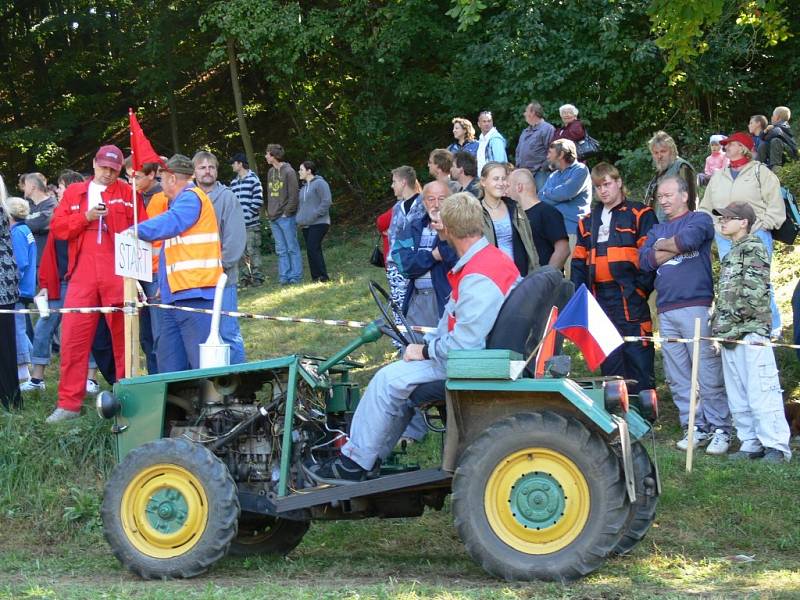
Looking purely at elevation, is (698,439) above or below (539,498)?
below

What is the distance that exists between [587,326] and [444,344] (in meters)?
0.89

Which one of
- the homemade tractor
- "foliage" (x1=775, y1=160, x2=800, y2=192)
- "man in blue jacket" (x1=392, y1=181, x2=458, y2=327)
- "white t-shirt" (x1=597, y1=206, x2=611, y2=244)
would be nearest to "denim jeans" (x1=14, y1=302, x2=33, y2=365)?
"man in blue jacket" (x1=392, y1=181, x2=458, y2=327)

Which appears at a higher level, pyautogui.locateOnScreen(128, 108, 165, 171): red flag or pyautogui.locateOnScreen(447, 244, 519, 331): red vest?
pyautogui.locateOnScreen(128, 108, 165, 171): red flag

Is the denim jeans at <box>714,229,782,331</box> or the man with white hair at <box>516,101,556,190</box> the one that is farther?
the man with white hair at <box>516,101,556,190</box>

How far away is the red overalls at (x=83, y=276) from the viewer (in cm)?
903

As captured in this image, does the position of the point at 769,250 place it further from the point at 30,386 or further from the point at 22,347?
the point at 22,347

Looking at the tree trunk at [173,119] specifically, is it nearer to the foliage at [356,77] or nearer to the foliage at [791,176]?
the foliage at [356,77]

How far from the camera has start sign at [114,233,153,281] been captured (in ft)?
26.0

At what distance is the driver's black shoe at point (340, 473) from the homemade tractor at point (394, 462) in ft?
0.22

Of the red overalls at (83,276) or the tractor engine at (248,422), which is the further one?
the red overalls at (83,276)

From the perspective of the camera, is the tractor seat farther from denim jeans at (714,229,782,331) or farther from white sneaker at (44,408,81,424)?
white sneaker at (44,408,81,424)

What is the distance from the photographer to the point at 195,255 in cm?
860

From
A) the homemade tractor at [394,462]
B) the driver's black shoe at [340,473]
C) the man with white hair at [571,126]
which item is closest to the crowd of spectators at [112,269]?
the homemade tractor at [394,462]

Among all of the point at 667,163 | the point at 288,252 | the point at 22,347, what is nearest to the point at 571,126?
the point at 667,163
